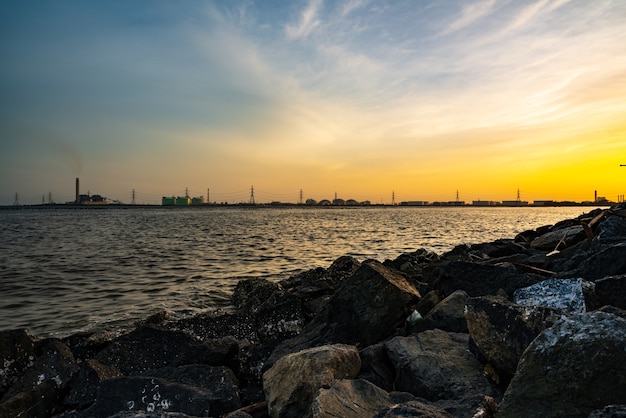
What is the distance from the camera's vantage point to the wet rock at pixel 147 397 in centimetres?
386

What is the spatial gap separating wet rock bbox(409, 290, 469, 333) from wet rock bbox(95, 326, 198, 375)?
10.1ft

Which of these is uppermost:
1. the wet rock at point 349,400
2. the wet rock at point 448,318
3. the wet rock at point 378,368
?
the wet rock at point 448,318

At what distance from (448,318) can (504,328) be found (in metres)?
1.52

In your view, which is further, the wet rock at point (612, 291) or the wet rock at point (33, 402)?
the wet rock at point (33, 402)

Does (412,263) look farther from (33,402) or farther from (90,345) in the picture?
(33,402)

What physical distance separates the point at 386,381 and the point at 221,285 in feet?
35.3

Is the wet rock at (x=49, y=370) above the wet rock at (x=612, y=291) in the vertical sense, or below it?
below

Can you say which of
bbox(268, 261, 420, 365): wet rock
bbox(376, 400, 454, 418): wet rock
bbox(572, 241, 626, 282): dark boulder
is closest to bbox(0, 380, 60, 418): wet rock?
bbox(268, 261, 420, 365): wet rock

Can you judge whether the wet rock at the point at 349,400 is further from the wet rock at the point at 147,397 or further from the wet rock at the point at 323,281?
the wet rock at the point at 323,281

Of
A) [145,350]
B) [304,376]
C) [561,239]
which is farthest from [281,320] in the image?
[561,239]

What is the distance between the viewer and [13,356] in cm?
556

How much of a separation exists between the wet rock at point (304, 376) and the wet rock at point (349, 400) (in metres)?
0.27

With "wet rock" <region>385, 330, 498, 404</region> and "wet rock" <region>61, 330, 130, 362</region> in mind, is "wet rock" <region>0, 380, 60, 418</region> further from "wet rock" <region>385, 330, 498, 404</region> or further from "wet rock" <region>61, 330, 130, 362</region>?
"wet rock" <region>385, 330, 498, 404</region>

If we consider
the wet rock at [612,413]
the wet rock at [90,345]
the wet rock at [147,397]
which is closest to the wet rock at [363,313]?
the wet rock at [147,397]
